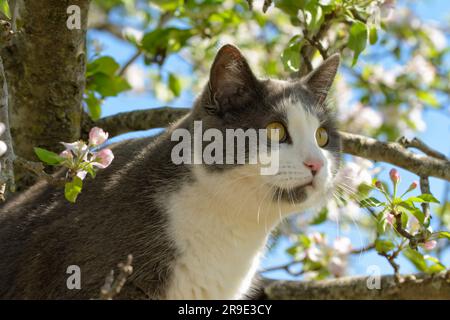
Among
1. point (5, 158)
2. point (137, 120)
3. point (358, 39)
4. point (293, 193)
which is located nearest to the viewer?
point (5, 158)

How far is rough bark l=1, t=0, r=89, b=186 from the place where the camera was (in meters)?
3.62

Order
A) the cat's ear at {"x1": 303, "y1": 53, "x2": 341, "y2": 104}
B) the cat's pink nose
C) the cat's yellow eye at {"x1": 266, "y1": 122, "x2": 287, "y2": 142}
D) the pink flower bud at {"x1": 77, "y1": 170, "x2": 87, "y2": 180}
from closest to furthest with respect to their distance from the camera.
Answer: the pink flower bud at {"x1": 77, "y1": 170, "x2": 87, "y2": 180}
the cat's pink nose
the cat's yellow eye at {"x1": 266, "y1": 122, "x2": 287, "y2": 142}
the cat's ear at {"x1": 303, "y1": 53, "x2": 341, "y2": 104}

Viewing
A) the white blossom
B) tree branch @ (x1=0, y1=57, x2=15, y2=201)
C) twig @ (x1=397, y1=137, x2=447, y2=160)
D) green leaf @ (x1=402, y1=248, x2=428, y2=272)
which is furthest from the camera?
the white blossom

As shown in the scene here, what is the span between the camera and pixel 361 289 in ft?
13.0

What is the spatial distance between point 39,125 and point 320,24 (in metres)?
1.65

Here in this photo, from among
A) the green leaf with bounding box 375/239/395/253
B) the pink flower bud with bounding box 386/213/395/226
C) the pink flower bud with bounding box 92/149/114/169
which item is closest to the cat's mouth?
the pink flower bud with bounding box 386/213/395/226

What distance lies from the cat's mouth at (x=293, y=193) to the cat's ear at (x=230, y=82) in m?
0.48

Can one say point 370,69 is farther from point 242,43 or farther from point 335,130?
point 335,130

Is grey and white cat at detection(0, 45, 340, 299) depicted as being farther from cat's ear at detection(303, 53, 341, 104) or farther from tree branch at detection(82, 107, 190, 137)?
tree branch at detection(82, 107, 190, 137)

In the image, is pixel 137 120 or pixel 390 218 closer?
pixel 390 218

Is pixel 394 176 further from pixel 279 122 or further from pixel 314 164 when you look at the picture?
pixel 279 122

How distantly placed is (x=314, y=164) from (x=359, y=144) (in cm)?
113

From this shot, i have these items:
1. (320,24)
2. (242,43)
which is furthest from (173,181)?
(242,43)

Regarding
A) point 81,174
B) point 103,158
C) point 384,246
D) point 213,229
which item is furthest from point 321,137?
point 81,174
